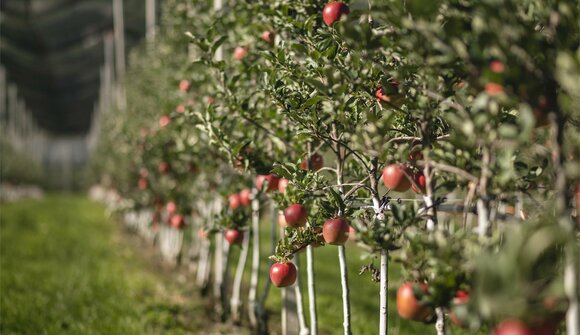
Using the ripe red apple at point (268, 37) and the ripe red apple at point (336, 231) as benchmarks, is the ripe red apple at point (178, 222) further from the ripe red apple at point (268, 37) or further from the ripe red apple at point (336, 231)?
the ripe red apple at point (336, 231)

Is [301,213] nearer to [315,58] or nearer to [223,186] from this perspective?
[315,58]

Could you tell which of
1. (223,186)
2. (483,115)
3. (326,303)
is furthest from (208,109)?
(326,303)

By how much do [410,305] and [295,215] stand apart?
26.8 inches

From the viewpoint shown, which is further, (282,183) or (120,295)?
(120,295)

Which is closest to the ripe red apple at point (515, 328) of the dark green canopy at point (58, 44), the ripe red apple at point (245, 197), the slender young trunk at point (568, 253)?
the slender young trunk at point (568, 253)

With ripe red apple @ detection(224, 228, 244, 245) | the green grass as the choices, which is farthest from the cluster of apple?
the green grass

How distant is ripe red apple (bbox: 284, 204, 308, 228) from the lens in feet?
6.34

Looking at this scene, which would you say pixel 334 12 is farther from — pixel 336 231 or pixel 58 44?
pixel 58 44

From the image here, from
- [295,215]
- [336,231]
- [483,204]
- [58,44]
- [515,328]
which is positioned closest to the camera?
[515,328]

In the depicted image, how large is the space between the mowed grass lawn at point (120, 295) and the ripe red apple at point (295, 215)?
0.46 meters

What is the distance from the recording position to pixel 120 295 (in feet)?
15.4

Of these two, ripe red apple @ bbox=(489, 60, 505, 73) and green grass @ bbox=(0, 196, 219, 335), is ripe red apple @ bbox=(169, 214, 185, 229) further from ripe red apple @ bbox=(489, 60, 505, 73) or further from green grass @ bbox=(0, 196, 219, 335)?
ripe red apple @ bbox=(489, 60, 505, 73)

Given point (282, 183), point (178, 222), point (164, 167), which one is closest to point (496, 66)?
point (282, 183)

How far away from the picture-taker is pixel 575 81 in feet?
3.11
